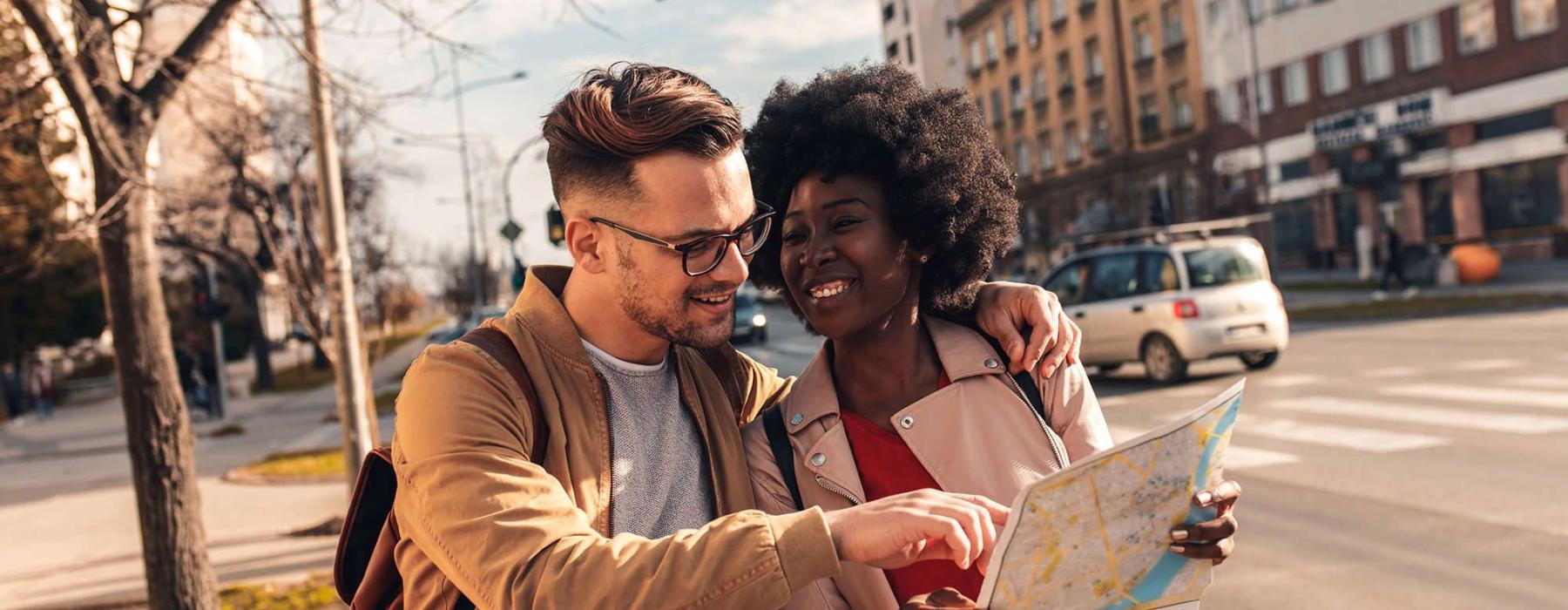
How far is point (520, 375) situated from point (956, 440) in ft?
2.72

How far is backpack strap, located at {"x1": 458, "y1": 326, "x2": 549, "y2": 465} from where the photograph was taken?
73.5 inches

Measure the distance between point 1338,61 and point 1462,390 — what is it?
27229 mm

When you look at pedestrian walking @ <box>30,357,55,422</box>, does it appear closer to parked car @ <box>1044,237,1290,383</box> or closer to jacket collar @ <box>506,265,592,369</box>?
parked car @ <box>1044,237,1290,383</box>

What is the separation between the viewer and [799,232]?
2490mm

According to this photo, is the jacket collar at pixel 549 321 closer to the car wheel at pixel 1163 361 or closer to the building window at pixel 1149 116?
the car wheel at pixel 1163 361

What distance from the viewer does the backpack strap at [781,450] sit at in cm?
228

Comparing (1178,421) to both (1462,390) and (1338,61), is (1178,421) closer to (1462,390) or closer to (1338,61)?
(1462,390)

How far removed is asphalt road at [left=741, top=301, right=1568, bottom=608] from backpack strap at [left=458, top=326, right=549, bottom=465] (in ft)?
15.0

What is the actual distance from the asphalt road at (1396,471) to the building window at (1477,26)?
17.9 m

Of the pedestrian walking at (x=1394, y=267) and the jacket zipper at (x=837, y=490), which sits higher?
the jacket zipper at (x=837, y=490)

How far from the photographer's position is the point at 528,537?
1615 millimetres

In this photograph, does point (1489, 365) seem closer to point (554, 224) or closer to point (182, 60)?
point (554, 224)

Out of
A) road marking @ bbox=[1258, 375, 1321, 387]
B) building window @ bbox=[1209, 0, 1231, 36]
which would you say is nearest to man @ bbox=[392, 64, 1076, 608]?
road marking @ bbox=[1258, 375, 1321, 387]

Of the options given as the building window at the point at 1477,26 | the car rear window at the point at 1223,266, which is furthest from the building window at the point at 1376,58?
the car rear window at the point at 1223,266
